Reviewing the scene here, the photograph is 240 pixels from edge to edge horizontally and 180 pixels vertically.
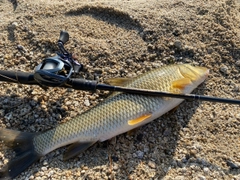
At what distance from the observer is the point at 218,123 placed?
3.16 meters

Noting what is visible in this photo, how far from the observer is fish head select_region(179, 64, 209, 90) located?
318cm

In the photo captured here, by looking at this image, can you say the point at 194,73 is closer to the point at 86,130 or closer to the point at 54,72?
the point at 86,130

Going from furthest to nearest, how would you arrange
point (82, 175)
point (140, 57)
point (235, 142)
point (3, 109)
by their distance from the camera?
point (140, 57) → point (3, 109) → point (235, 142) → point (82, 175)

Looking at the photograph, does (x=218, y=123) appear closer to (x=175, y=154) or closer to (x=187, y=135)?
(x=187, y=135)

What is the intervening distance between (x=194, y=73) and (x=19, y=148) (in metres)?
1.69

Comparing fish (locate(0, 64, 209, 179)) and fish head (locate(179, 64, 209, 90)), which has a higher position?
fish head (locate(179, 64, 209, 90))

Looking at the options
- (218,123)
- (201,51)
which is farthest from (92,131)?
(201,51)

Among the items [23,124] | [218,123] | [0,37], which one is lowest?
[23,124]

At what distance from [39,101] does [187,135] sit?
1.42 meters

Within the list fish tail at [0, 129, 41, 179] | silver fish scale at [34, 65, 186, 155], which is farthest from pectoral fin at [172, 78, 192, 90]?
fish tail at [0, 129, 41, 179]

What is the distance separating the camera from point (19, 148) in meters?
2.90

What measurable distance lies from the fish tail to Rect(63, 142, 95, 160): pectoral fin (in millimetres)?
241

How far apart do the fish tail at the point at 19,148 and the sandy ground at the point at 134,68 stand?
0.30 feet

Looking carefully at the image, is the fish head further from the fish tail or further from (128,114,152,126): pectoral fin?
the fish tail
